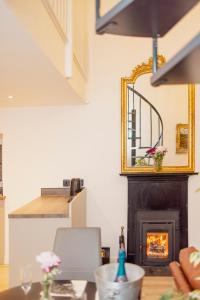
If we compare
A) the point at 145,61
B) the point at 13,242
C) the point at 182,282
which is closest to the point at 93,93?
the point at 145,61

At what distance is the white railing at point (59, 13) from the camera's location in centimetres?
261

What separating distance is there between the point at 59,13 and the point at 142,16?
6.71 ft

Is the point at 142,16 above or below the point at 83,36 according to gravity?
below

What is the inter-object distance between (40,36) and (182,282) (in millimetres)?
2017

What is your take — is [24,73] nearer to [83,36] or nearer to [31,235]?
[31,235]

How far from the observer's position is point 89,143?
204 inches

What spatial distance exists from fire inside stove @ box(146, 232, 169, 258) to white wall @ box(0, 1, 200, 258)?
1.65 feet

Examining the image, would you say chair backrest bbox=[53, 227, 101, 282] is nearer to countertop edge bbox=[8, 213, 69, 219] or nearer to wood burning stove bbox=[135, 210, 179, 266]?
countertop edge bbox=[8, 213, 69, 219]

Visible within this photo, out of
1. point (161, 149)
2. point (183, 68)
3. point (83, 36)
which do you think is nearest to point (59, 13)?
point (83, 36)

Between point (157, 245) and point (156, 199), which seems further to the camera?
point (156, 199)

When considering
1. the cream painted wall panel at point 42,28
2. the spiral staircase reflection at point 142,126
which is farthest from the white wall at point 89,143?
the cream painted wall panel at point 42,28

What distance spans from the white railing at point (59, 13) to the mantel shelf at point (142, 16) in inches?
53.5

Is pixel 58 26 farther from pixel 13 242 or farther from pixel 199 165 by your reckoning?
pixel 199 165

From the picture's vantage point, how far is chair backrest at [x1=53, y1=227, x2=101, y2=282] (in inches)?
103
